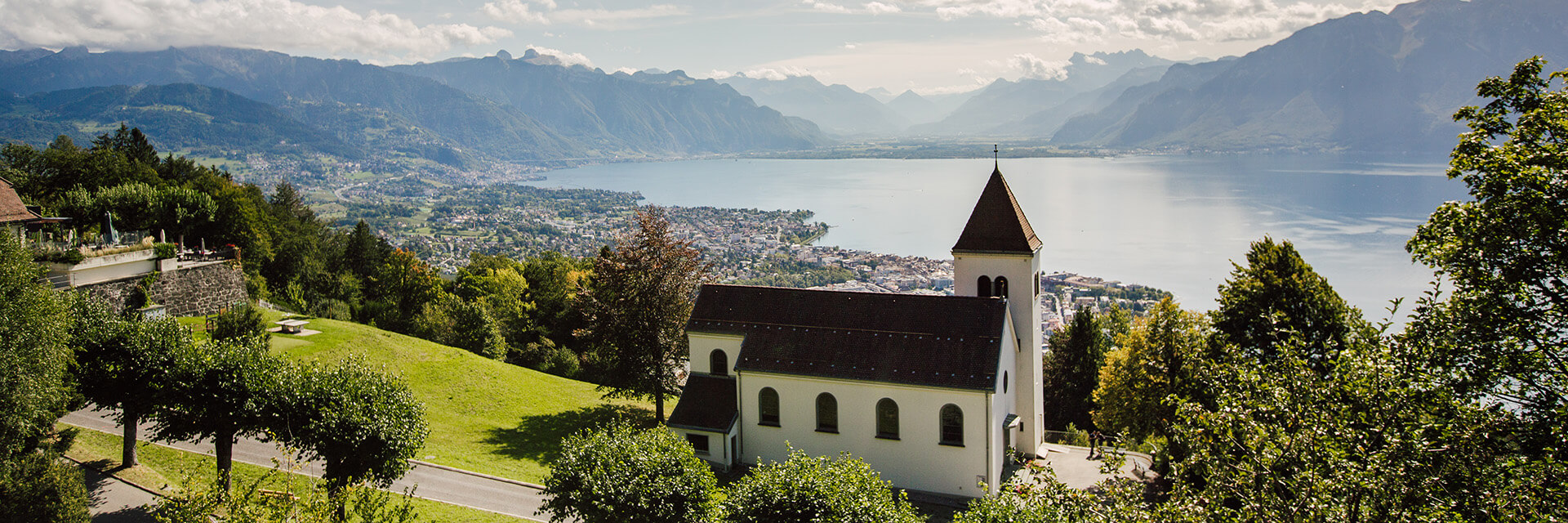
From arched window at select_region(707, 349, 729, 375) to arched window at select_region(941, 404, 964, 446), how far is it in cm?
814

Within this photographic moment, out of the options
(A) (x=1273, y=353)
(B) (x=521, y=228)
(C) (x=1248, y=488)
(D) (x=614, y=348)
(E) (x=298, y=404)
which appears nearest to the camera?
(C) (x=1248, y=488)

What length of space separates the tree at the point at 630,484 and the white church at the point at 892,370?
7.44 meters

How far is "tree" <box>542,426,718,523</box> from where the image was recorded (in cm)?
1800

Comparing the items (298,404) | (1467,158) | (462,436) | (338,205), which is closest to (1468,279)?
(1467,158)

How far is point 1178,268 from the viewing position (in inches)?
3233

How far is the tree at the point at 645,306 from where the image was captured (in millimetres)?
29891

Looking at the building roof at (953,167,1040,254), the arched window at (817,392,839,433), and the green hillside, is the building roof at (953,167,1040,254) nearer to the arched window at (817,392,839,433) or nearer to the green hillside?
the arched window at (817,392,839,433)

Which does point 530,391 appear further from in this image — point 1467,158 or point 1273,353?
point 1467,158

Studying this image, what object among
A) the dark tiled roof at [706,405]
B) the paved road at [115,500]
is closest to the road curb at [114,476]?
the paved road at [115,500]

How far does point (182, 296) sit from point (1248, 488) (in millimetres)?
42289

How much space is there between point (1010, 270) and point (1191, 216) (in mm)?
103729

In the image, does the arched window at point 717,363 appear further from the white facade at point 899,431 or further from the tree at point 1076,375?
the tree at point 1076,375

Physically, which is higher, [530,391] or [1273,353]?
[1273,353]

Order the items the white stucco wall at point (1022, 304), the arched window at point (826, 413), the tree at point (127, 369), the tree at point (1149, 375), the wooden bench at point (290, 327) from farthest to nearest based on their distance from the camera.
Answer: the wooden bench at point (290, 327) < the tree at point (1149, 375) < the white stucco wall at point (1022, 304) < the arched window at point (826, 413) < the tree at point (127, 369)
